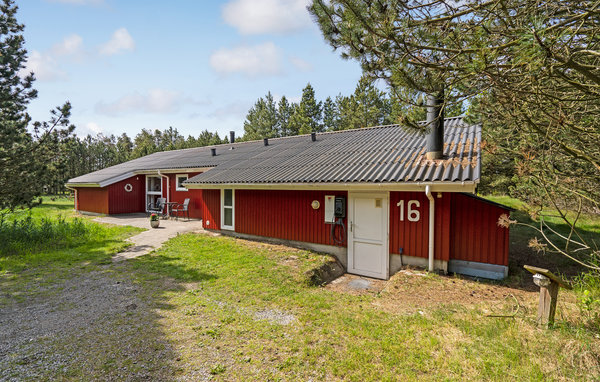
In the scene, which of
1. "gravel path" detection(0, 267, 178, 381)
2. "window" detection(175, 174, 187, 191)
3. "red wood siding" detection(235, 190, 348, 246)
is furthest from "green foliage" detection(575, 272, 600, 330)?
"window" detection(175, 174, 187, 191)

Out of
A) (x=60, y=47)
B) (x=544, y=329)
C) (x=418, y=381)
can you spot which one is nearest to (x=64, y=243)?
(x=60, y=47)

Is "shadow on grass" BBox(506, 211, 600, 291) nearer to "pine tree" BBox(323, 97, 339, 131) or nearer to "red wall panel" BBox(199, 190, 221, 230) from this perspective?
"red wall panel" BBox(199, 190, 221, 230)

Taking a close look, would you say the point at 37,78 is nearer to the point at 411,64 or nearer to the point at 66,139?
the point at 66,139

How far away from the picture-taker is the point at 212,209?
10570 mm

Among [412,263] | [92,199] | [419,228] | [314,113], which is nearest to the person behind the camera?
[419,228]

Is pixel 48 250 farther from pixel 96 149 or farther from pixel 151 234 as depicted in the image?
pixel 96 149

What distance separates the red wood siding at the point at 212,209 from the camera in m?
10.4

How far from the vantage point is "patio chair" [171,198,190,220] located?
14016 millimetres

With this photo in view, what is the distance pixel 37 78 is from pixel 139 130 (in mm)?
58759

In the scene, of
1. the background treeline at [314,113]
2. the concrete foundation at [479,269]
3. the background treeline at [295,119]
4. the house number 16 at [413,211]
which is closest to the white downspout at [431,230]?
the house number 16 at [413,211]

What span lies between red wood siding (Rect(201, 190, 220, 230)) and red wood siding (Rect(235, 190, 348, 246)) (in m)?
0.99

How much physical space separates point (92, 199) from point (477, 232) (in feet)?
64.2

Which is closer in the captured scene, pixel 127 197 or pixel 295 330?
pixel 295 330

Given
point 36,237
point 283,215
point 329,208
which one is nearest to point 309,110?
point 283,215
